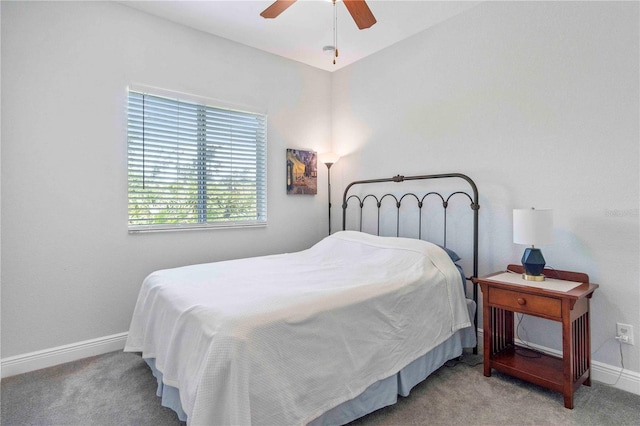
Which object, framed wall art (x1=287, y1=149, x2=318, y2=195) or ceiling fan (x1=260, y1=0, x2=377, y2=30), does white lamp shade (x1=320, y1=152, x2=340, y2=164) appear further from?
ceiling fan (x1=260, y1=0, x2=377, y2=30)

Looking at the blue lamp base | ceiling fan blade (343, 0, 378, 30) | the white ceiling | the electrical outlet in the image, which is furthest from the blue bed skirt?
the white ceiling

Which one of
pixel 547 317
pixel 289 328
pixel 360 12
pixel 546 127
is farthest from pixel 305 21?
pixel 547 317

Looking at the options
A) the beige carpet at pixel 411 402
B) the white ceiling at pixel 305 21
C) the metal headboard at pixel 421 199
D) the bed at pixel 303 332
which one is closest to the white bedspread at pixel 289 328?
the bed at pixel 303 332

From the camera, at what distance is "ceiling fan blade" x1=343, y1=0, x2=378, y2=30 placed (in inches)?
68.6

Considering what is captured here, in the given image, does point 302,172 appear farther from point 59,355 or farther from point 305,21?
point 59,355

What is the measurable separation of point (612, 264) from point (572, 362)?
669mm

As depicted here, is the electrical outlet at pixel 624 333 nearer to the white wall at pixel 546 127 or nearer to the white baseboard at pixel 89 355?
the white wall at pixel 546 127

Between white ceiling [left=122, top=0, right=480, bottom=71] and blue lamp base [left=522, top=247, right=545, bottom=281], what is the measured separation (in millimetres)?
1957

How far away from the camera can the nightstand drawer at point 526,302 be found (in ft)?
5.94

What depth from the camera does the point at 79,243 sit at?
2361 mm

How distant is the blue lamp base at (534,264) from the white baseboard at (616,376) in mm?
647

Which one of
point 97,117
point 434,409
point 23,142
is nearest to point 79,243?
point 23,142

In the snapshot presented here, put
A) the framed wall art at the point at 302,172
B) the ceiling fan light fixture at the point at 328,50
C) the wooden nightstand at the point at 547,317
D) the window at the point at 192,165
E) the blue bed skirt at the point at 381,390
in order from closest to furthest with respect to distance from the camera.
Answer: the blue bed skirt at the point at 381,390 → the wooden nightstand at the point at 547,317 → the window at the point at 192,165 → the ceiling fan light fixture at the point at 328,50 → the framed wall art at the point at 302,172

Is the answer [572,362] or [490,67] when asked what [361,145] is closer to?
[490,67]
